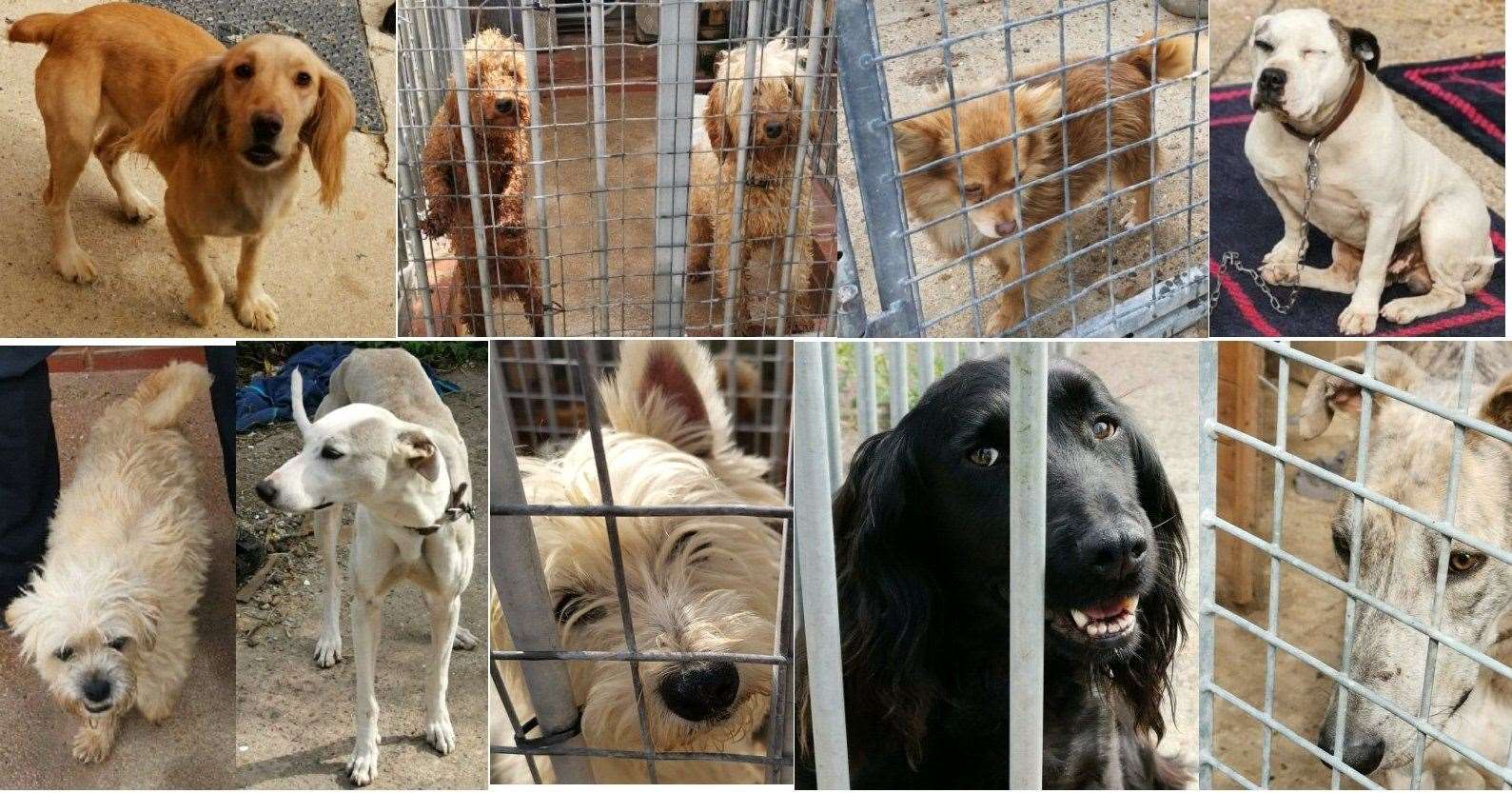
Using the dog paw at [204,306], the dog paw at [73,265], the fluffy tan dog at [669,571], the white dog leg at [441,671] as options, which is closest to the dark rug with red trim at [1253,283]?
the fluffy tan dog at [669,571]

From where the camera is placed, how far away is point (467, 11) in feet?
8.13

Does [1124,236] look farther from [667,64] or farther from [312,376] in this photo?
[312,376]

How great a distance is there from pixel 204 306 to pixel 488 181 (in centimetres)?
63

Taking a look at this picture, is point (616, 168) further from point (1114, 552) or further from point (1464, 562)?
point (1464, 562)

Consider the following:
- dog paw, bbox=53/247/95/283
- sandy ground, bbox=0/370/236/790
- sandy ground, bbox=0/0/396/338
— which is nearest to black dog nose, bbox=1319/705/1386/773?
sandy ground, bbox=0/0/396/338

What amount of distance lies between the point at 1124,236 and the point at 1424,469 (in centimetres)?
78

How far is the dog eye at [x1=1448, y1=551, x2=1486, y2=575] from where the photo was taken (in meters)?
2.36

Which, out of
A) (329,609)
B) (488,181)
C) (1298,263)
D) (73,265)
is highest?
(488,181)

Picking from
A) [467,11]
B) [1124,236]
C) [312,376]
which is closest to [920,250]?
[1124,236]

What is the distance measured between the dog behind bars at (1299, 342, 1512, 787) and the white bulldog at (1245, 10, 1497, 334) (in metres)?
0.25

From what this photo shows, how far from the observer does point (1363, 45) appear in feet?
8.30

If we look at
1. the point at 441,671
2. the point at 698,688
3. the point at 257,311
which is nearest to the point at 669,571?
the point at 698,688

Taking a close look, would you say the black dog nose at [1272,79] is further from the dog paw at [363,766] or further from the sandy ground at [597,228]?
the dog paw at [363,766]

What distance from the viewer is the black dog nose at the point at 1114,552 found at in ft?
6.75
